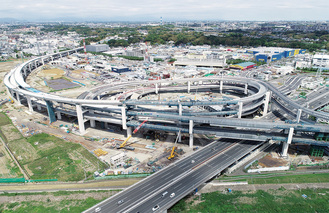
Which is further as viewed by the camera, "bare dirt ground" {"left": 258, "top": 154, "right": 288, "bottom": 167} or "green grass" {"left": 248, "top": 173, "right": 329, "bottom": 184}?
"bare dirt ground" {"left": 258, "top": 154, "right": 288, "bottom": 167}

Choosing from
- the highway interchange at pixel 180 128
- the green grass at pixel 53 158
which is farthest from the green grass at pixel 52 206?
the green grass at pixel 53 158

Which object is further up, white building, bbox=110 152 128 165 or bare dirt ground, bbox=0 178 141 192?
white building, bbox=110 152 128 165

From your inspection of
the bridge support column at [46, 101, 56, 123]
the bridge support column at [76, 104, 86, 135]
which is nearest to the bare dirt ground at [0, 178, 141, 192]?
the bridge support column at [76, 104, 86, 135]

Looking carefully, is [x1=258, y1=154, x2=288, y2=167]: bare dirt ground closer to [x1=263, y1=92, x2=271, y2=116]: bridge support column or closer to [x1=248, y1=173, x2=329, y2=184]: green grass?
[x1=248, y1=173, x2=329, y2=184]: green grass

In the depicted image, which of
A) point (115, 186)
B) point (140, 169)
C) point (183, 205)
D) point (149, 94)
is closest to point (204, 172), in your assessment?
point (183, 205)

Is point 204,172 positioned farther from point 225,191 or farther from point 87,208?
point 87,208

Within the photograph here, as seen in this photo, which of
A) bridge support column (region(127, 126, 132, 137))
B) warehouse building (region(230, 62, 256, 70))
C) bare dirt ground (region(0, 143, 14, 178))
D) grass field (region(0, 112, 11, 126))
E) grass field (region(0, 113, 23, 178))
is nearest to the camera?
grass field (region(0, 113, 23, 178))
